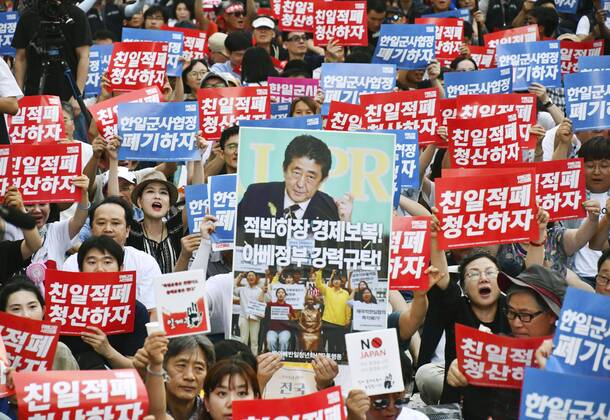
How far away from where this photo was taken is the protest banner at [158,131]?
10195 mm

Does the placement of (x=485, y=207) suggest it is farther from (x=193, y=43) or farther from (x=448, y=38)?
(x=193, y=43)

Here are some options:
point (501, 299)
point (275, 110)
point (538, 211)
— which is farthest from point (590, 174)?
point (275, 110)

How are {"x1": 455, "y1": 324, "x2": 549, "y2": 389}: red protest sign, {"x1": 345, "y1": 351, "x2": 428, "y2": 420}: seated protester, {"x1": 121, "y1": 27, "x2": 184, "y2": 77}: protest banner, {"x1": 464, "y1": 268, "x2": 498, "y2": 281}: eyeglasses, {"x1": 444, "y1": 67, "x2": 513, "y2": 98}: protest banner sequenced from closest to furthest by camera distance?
{"x1": 345, "y1": 351, "x2": 428, "y2": 420}: seated protester < {"x1": 455, "y1": 324, "x2": 549, "y2": 389}: red protest sign < {"x1": 464, "y1": 268, "x2": 498, "y2": 281}: eyeglasses < {"x1": 444, "y1": 67, "x2": 513, "y2": 98}: protest banner < {"x1": 121, "y1": 27, "x2": 184, "y2": 77}: protest banner

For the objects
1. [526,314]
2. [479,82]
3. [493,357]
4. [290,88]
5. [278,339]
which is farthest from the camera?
[290,88]

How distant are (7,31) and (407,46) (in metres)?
3.67

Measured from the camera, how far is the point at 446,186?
27.5 ft

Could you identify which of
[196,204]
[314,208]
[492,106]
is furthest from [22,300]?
[492,106]

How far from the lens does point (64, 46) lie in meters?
12.4

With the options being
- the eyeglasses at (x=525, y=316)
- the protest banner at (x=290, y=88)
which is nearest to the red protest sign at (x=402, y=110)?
the protest banner at (x=290, y=88)

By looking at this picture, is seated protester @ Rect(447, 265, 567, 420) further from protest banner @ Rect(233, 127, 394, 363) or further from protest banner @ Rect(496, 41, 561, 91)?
protest banner @ Rect(496, 41, 561, 91)

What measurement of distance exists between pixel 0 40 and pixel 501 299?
7.29m

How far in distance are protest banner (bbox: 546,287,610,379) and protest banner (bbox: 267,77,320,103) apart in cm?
635

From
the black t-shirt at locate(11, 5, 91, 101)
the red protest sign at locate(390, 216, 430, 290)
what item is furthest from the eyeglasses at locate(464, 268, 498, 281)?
the black t-shirt at locate(11, 5, 91, 101)

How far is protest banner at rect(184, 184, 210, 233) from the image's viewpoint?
9.20 m
